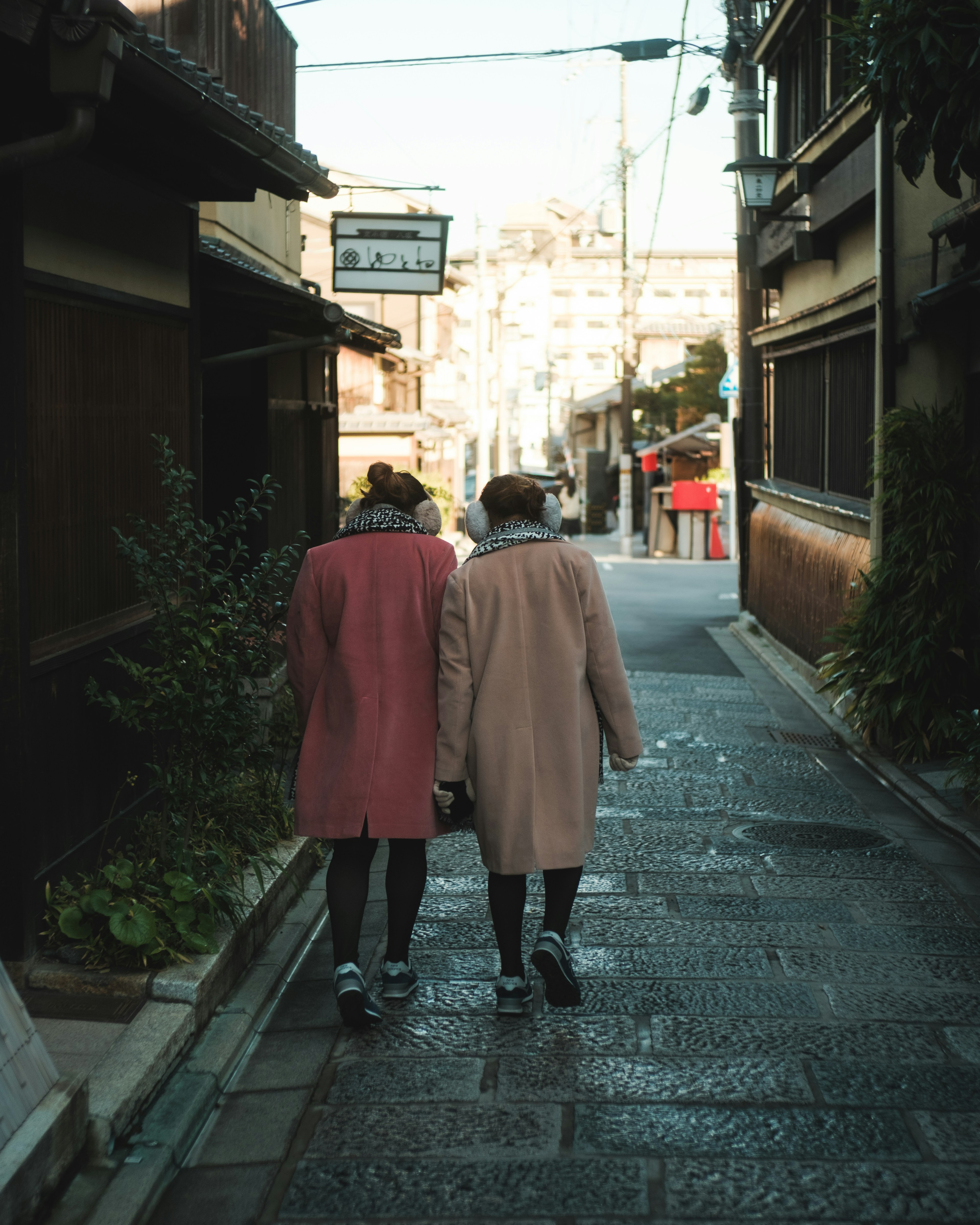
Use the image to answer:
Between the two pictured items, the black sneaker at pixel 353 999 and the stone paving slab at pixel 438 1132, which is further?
the black sneaker at pixel 353 999

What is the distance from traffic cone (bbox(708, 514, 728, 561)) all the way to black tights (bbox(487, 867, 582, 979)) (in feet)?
102

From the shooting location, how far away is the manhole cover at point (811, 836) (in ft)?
24.9

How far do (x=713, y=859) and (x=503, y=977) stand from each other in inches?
101

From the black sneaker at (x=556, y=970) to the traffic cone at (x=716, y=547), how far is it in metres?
31.3

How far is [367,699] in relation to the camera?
15.7ft

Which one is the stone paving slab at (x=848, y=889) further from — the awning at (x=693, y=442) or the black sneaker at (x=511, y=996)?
the awning at (x=693, y=442)

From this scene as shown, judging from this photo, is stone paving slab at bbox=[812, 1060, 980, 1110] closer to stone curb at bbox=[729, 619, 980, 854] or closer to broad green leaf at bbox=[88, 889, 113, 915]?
broad green leaf at bbox=[88, 889, 113, 915]

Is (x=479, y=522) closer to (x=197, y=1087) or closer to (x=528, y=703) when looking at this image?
(x=528, y=703)

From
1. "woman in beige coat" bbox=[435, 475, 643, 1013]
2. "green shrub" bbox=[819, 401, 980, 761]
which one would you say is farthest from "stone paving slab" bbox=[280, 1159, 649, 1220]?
"green shrub" bbox=[819, 401, 980, 761]

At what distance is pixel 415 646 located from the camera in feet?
15.9

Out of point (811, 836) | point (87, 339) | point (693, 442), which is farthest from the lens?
point (693, 442)

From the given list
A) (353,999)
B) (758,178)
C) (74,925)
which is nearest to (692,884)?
(353,999)

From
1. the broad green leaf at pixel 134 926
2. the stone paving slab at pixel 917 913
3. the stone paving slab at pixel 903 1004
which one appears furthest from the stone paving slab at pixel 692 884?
the broad green leaf at pixel 134 926

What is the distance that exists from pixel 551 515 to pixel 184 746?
179 cm
